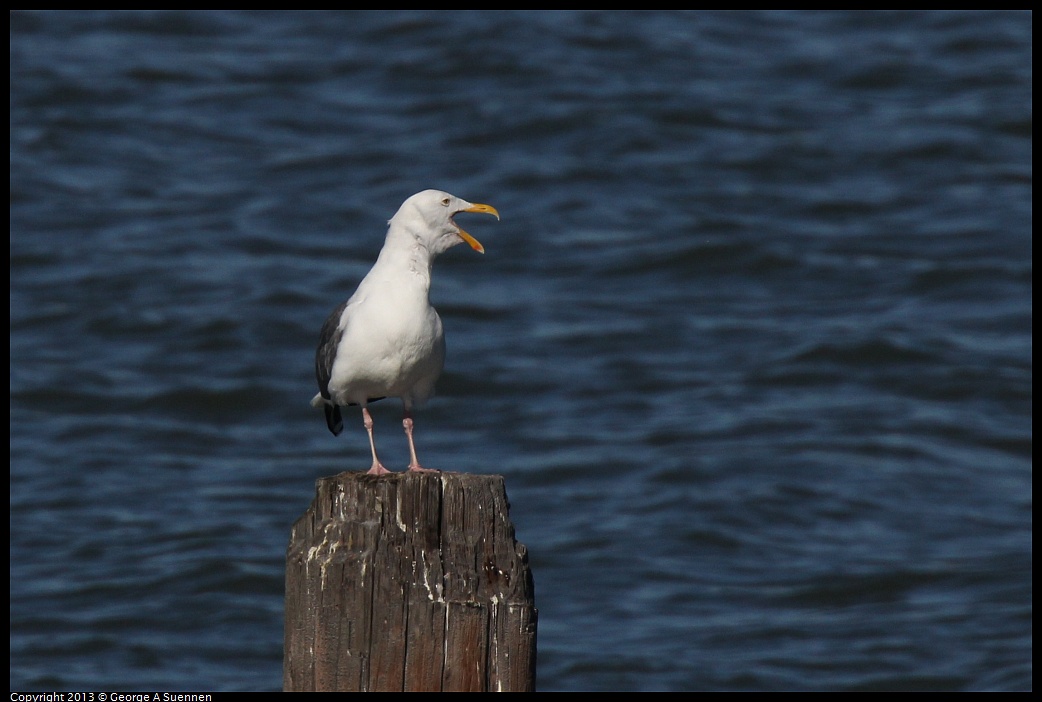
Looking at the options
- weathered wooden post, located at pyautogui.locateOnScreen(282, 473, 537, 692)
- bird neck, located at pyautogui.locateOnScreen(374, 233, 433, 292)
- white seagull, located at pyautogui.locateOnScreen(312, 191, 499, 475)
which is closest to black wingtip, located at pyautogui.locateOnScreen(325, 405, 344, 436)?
white seagull, located at pyautogui.locateOnScreen(312, 191, 499, 475)

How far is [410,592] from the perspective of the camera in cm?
495

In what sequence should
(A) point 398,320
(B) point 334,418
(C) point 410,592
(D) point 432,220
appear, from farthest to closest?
(B) point 334,418
(D) point 432,220
(A) point 398,320
(C) point 410,592

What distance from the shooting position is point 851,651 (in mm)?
13648

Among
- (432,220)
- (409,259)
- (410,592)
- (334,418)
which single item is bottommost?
→ (410,592)

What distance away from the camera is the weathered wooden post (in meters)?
4.92

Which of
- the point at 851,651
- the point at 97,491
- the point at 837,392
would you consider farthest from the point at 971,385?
the point at 97,491

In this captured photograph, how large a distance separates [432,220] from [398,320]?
515mm

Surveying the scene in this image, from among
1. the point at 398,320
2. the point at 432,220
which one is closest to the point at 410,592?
the point at 398,320

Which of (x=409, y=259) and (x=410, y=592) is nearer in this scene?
(x=410, y=592)

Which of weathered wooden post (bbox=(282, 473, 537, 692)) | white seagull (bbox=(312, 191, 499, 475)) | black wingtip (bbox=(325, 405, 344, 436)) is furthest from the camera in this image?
black wingtip (bbox=(325, 405, 344, 436))

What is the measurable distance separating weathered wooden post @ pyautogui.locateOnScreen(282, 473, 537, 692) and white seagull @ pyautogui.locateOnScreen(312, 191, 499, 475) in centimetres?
112

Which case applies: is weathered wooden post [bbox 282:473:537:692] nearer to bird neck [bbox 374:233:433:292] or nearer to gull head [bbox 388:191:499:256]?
bird neck [bbox 374:233:433:292]

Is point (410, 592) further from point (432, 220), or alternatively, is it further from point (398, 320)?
point (432, 220)

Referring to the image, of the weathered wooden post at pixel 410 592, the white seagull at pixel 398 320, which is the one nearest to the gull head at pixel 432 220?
the white seagull at pixel 398 320
